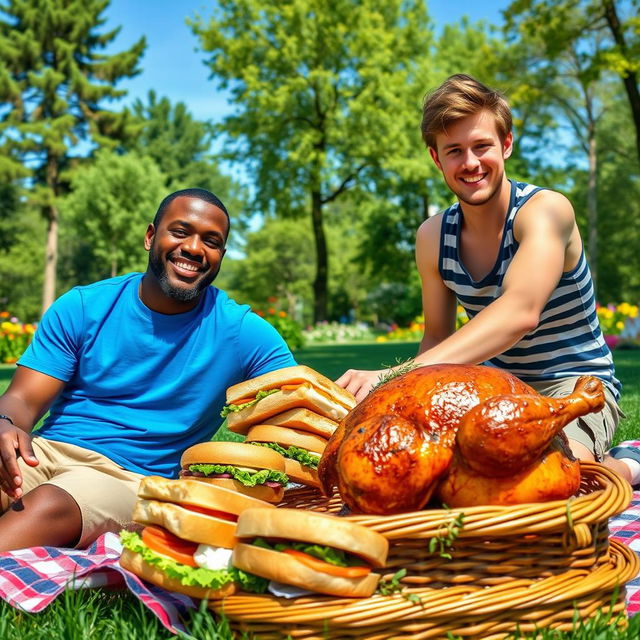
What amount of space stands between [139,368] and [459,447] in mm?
1931

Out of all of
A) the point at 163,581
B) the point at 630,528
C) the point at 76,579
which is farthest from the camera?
the point at 630,528

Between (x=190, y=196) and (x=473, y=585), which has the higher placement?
(x=190, y=196)

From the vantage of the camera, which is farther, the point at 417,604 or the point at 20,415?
the point at 20,415

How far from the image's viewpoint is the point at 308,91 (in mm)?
29500

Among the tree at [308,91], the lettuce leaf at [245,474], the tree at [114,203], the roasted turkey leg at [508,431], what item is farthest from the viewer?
the tree at [114,203]

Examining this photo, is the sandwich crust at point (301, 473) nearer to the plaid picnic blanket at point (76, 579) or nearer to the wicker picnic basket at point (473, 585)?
the plaid picnic blanket at point (76, 579)

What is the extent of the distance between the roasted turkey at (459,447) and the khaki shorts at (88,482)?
1.41 metres

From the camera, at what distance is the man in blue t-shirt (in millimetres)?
3447

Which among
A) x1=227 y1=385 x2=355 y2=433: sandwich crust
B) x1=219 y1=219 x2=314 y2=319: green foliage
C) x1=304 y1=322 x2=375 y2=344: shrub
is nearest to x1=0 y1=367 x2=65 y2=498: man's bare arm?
x1=227 y1=385 x2=355 y2=433: sandwich crust

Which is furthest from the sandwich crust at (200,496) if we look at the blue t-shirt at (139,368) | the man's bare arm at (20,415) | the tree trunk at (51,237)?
the tree trunk at (51,237)

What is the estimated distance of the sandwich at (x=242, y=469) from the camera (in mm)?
2695

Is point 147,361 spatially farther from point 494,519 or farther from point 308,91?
point 308,91

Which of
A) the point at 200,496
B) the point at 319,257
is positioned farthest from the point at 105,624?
the point at 319,257

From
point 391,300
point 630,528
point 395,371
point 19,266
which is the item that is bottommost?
point 630,528
